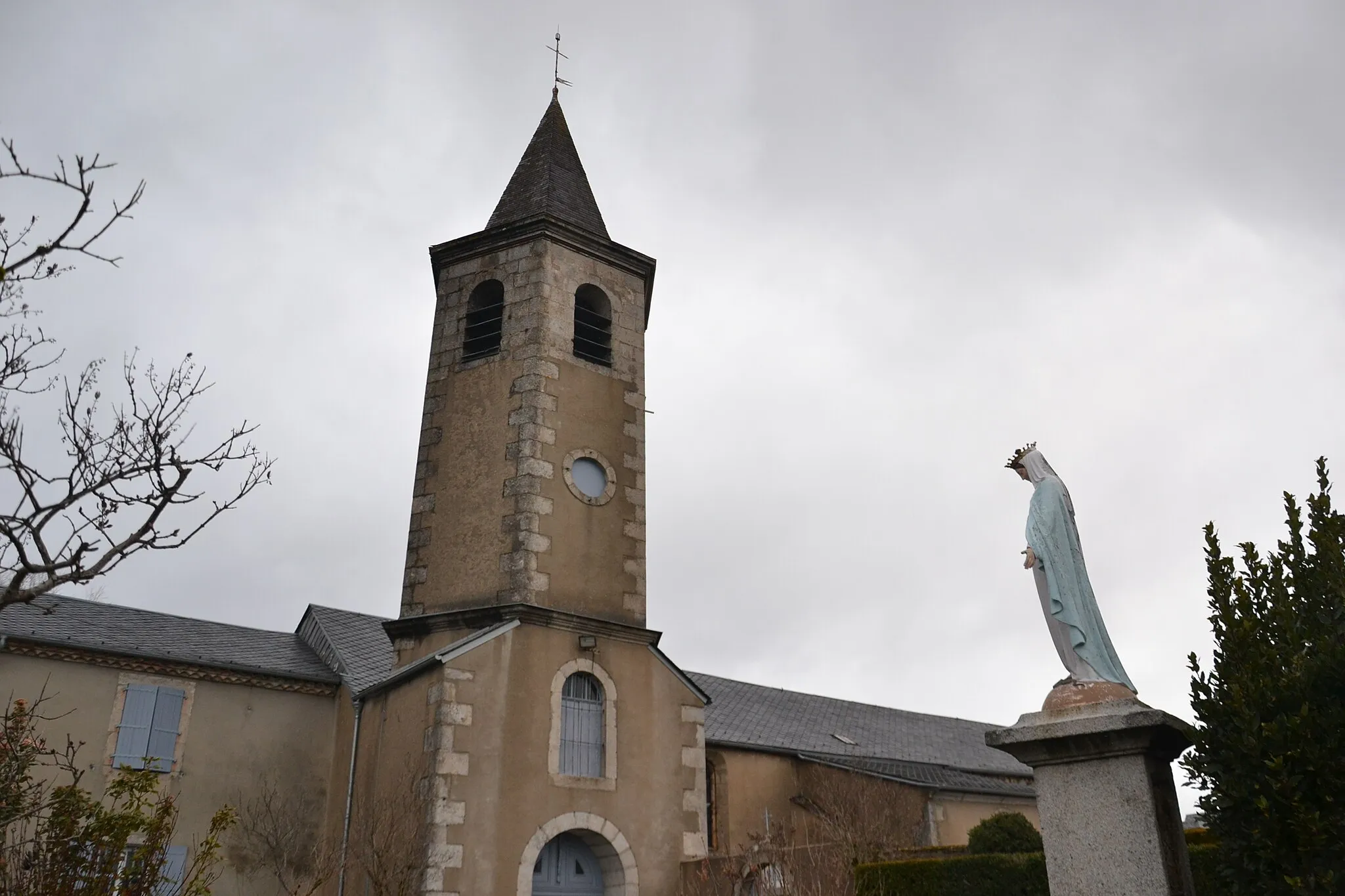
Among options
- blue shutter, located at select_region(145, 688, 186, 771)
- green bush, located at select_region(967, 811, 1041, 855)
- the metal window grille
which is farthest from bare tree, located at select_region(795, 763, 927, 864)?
blue shutter, located at select_region(145, 688, 186, 771)

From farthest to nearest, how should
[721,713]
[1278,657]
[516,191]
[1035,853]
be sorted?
[721,713], [516,191], [1035,853], [1278,657]

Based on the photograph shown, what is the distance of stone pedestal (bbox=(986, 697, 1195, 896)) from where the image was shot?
5535mm

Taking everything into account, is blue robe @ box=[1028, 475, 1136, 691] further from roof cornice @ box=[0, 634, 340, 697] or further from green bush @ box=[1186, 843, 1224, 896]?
roof cornice @ box=[0, 634, 340, 697]

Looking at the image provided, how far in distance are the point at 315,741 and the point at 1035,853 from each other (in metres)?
9.89

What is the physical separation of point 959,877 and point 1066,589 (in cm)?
532

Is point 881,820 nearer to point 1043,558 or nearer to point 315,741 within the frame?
point 315,741

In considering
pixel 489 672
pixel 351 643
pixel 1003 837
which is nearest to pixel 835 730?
pixel 1003 837

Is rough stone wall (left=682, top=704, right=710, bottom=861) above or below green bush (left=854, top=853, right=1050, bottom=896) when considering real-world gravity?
above

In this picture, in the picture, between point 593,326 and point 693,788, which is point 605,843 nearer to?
point 693,788

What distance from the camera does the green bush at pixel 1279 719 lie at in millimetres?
5109

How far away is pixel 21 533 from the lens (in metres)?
6.36

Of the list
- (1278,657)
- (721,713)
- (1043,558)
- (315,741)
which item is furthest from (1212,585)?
(721,713)

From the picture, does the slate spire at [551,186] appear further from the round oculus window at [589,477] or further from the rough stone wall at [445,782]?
the rough stone wall at [445,782]

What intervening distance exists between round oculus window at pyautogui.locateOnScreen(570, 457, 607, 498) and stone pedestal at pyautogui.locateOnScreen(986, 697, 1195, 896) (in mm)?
8151
